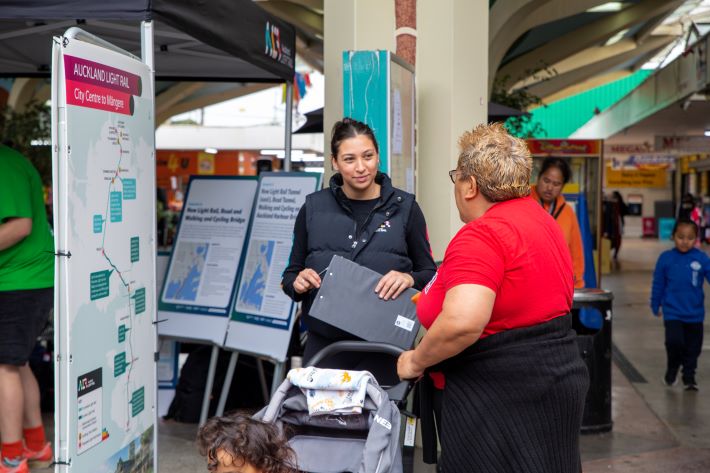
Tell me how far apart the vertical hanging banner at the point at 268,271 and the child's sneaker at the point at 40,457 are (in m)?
1.28

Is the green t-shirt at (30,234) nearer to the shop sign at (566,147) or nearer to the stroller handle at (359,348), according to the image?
the stroller handle at (359,348)

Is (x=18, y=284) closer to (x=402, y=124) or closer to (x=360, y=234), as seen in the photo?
(x=360, y=234)

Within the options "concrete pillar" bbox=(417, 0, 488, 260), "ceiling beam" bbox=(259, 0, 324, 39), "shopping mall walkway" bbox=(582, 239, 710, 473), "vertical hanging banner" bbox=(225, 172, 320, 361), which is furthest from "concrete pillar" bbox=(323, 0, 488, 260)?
"ceiling beam" bbox=(259, 0, 324, 39)

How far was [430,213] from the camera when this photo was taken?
244 inches

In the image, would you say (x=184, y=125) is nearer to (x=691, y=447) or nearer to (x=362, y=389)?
(x=691, y=447)

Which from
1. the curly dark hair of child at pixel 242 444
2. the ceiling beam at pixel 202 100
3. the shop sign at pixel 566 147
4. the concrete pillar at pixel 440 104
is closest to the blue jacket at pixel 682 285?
the concrete pillar at pixel 440 104

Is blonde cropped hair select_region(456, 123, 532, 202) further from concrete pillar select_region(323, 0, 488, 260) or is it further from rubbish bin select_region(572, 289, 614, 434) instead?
rubbish bin select_region(572, 289, 614, 434)

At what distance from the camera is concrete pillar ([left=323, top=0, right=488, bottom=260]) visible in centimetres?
611

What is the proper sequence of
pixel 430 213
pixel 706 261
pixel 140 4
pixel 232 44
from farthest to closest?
1. pixel 706 261
2. pixel 430 213
3. pixel 232 44
4. pixel 140 4

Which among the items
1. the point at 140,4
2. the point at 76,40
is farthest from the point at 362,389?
the point at 140,4

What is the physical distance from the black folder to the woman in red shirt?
0.79 meters

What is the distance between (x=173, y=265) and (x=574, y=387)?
4155 mm

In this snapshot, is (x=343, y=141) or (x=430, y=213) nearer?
(x=343, y=141)

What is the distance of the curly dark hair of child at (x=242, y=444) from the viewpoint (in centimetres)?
268
